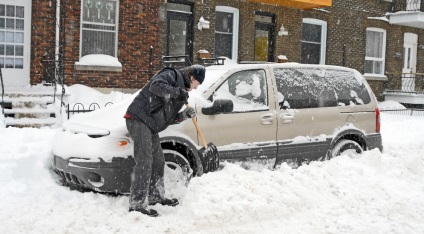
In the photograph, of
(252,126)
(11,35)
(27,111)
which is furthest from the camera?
(11,35)

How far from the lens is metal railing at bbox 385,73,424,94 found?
898 inches

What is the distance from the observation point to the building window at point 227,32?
18.0 metres

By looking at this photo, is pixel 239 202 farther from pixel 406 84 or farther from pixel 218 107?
pixel 406 84

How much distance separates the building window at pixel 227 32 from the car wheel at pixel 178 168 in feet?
39.2

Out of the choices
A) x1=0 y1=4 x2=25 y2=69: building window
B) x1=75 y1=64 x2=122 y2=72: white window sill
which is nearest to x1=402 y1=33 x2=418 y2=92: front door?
Result: x1=75 y1=64 x2=122 y2=72: white window sill

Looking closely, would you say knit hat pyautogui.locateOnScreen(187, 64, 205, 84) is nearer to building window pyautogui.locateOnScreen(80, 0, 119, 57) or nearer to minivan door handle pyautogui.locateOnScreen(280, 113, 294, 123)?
minivan door handle pyautogui.locateOnScreen(280, 113, 294, 123)

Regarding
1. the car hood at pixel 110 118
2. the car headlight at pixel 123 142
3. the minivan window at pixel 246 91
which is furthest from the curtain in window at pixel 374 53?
the car headlight at pixel 123 142

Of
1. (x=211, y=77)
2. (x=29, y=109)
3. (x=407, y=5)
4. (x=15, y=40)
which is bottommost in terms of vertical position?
(x=29, y=109)

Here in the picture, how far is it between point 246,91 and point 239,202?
1.96 meters

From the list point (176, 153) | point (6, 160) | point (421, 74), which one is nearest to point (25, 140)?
point (6, 160)

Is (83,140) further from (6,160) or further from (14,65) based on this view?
(14,65)

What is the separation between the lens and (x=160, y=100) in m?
5.76

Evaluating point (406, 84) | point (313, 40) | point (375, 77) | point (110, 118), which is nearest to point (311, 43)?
point (313, 40)

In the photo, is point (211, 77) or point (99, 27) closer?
point (211, 77)
